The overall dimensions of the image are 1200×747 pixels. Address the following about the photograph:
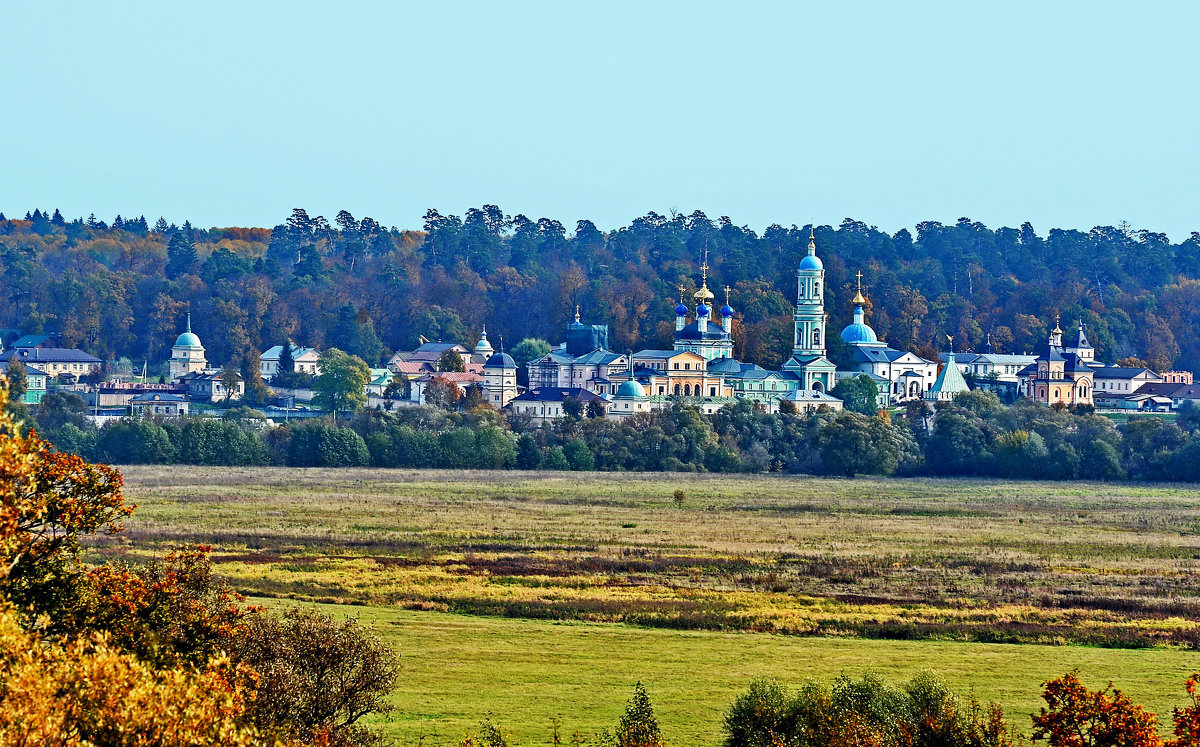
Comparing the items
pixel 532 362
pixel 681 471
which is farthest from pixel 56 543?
pixel 532 362

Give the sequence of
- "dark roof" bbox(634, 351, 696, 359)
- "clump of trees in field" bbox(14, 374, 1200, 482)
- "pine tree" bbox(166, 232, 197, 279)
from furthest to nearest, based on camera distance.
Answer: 1. "pine tree" bbox(166, 232, 197, 279)
2. "dark roof" bbox(634, 351, 696, 359)
3. "clump of trees in field" bbox(14, 374, 1200, 482)

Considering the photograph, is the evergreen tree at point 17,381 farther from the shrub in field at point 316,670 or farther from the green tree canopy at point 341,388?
the shrub in field at point 316,670

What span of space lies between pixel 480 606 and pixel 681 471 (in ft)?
143

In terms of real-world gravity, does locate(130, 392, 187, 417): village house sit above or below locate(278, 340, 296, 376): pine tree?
below

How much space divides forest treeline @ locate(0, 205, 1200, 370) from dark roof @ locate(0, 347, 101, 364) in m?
9.27

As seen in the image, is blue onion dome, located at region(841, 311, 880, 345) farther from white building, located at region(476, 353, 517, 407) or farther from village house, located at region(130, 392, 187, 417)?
village house, located at region(130, 392, 187, 417)

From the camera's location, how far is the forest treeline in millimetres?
137625

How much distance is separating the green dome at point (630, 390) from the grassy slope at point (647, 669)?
69765mm

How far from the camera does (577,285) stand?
147000 mm

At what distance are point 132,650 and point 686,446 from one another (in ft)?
199

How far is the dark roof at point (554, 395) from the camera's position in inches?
3925

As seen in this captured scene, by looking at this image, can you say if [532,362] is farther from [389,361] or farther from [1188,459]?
[1188,459]

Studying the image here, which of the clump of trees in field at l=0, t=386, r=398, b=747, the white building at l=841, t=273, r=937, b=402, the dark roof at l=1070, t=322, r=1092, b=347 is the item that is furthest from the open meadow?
the dark roof at l=1070, t=322, r=1092, b=347

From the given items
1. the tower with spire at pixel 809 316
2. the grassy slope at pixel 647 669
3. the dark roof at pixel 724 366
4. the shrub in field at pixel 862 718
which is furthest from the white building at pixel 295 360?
the shrub in field at pixel 862 718
